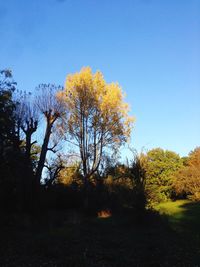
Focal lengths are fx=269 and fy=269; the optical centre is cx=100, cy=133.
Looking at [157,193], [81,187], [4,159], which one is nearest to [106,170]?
[81,187]

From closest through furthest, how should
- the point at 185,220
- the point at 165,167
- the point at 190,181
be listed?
the point at 185,220
the point at 190,181
the point at 165,167

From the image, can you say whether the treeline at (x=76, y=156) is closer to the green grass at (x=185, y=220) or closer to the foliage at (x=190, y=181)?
the green grass at (x=185, y=220)

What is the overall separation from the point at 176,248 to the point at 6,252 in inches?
209

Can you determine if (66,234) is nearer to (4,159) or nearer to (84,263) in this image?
(84,263)

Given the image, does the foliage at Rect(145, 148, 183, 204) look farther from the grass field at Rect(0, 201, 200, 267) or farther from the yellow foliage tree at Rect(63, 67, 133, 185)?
the grass field at Rect(0, 201, 200, 267)

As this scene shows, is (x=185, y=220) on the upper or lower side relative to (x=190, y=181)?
lower

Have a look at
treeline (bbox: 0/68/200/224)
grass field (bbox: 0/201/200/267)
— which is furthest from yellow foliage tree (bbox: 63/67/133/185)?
grass field (bbox: 0/201/200/267)

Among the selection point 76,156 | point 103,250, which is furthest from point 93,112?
point 103,250

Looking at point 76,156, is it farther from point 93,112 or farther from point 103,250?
point 103,250

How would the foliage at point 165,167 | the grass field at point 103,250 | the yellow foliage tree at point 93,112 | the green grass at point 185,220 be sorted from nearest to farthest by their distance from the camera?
the grass field at point 103,250 < the green grass at point 185,220 < the yellow foliage tree at point 93,112 < the foliage at point 165,167

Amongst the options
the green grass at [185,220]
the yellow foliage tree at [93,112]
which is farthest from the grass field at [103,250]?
the yellow foliage tree at [93,112]

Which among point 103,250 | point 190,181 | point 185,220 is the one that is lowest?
point 103,250

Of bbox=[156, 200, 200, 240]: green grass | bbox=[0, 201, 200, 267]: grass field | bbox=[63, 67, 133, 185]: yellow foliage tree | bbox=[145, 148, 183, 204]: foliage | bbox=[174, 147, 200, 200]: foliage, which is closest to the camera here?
bbox=[0, 201, 200, 267]: grass field

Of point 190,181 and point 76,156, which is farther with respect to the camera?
point 190,181
